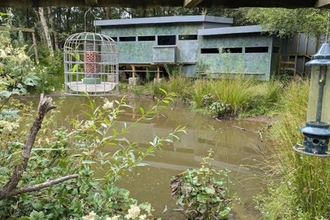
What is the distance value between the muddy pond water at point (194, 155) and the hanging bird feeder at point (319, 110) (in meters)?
1.46

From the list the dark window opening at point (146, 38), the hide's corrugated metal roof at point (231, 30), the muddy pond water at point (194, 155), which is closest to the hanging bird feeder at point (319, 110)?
the muddy pond water at point (194, 155)

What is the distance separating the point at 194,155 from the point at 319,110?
11.1 feet

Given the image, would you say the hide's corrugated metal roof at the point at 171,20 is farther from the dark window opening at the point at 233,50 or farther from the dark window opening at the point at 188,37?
the dark window opening at the point at 233,50

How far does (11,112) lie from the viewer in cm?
148

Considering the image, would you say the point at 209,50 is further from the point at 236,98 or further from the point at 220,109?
the point at 220,109

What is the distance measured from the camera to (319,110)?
51.9 inches

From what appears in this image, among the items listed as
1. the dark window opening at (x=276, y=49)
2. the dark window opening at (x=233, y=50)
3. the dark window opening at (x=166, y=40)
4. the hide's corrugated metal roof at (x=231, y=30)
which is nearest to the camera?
the hide's corrugated metal roof at (x=231, y=30)

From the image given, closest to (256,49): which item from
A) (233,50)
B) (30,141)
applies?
(233,50)

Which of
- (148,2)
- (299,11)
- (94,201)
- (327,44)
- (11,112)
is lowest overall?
(94,201)

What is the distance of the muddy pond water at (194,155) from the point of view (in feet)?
9.93

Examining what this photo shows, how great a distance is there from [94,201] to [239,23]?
15.4m

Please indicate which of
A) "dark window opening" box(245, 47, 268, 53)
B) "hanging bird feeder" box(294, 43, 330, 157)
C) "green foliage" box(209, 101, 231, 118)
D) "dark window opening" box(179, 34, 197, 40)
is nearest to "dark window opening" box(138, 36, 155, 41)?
"dark window opening" box(179, 34, 197, 40)

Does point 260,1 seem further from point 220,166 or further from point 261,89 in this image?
point 261,89

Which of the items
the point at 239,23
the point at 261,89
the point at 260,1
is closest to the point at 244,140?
the point at 261,89
